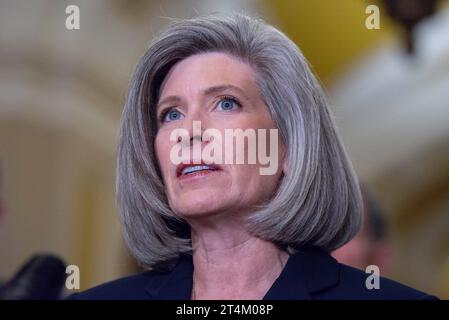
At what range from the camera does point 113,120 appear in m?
1.98

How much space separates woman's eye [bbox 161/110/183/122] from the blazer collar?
220 mm

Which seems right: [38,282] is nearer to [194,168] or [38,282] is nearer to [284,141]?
[194,168]

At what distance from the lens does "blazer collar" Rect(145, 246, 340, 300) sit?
125cm

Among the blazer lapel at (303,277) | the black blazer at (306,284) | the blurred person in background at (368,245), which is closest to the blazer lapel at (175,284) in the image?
the black blazer at (306,284)

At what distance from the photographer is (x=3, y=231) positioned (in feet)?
5.88

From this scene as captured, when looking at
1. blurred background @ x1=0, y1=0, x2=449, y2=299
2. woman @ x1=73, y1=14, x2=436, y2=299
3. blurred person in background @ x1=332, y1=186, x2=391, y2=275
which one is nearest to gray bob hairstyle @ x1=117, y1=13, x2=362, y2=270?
woman @ x1=73, y1=14, x2=436, y2=299

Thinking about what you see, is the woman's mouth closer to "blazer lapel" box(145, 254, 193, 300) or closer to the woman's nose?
the woman's nose

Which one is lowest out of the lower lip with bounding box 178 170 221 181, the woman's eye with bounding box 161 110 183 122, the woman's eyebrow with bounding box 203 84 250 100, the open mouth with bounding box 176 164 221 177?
→ the lower lip with bounding box 178 170 221 181

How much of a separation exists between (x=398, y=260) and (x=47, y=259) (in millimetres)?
1126

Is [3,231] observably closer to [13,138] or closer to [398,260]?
[13,138]

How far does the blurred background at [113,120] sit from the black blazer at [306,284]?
0.29 m

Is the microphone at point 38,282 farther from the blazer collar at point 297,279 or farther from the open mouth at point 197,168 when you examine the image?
the open mouth at point 197,168

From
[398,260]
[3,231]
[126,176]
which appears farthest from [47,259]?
[398,260]

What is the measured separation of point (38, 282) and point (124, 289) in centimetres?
14
